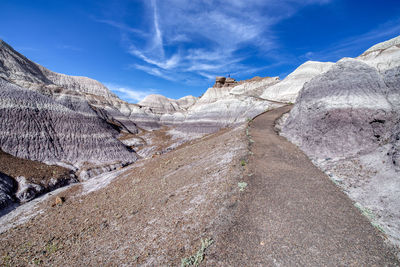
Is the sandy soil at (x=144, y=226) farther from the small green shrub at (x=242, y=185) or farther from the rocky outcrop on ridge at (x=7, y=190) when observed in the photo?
the rocky outcrop on ridge at (x=7, y=190)

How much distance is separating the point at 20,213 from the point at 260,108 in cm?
3650

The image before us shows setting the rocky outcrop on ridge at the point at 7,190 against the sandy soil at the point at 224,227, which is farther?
the rocky outcrop on ridge at the point at 7,190

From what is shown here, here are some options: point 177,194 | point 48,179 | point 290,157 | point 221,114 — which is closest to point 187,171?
point 177,194

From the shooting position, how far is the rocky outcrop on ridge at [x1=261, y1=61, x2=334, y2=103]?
135 feet

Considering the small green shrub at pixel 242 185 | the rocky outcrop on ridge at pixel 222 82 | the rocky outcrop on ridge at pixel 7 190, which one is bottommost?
the rocky outcrop on ridge at pixel 7 190

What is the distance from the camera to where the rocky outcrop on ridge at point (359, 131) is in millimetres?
6434

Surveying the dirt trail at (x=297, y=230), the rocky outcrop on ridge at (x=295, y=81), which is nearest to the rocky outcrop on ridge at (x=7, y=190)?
the dirt trail at (x=297, y=230)

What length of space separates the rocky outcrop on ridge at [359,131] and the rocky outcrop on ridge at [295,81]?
29.1 meters

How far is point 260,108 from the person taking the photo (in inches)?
1387

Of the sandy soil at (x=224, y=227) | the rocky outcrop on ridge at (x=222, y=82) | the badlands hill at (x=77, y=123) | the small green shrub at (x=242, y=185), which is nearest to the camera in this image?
the sandy soil at (x=224, y=227)

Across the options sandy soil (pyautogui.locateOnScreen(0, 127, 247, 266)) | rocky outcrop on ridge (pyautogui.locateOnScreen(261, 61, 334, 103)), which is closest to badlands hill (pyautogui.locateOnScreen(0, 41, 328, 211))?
rocky outcrop on ridge (pyautogui.locateOnScreen(261, 61, 334, 103))

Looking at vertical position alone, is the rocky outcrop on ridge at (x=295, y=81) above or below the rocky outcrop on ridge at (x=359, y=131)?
above

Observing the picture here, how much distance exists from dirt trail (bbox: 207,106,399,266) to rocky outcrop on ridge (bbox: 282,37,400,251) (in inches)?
35.8

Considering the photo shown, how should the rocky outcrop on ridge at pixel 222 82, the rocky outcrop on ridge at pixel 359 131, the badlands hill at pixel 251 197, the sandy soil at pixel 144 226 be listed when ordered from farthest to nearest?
the rocky outcrop on ridge at pixel 222 82 → the rocky outcrop on ridge at pixel 359 131 → the sandy soil at pixel 144 226 → the badlands hill at pixel 251 197
